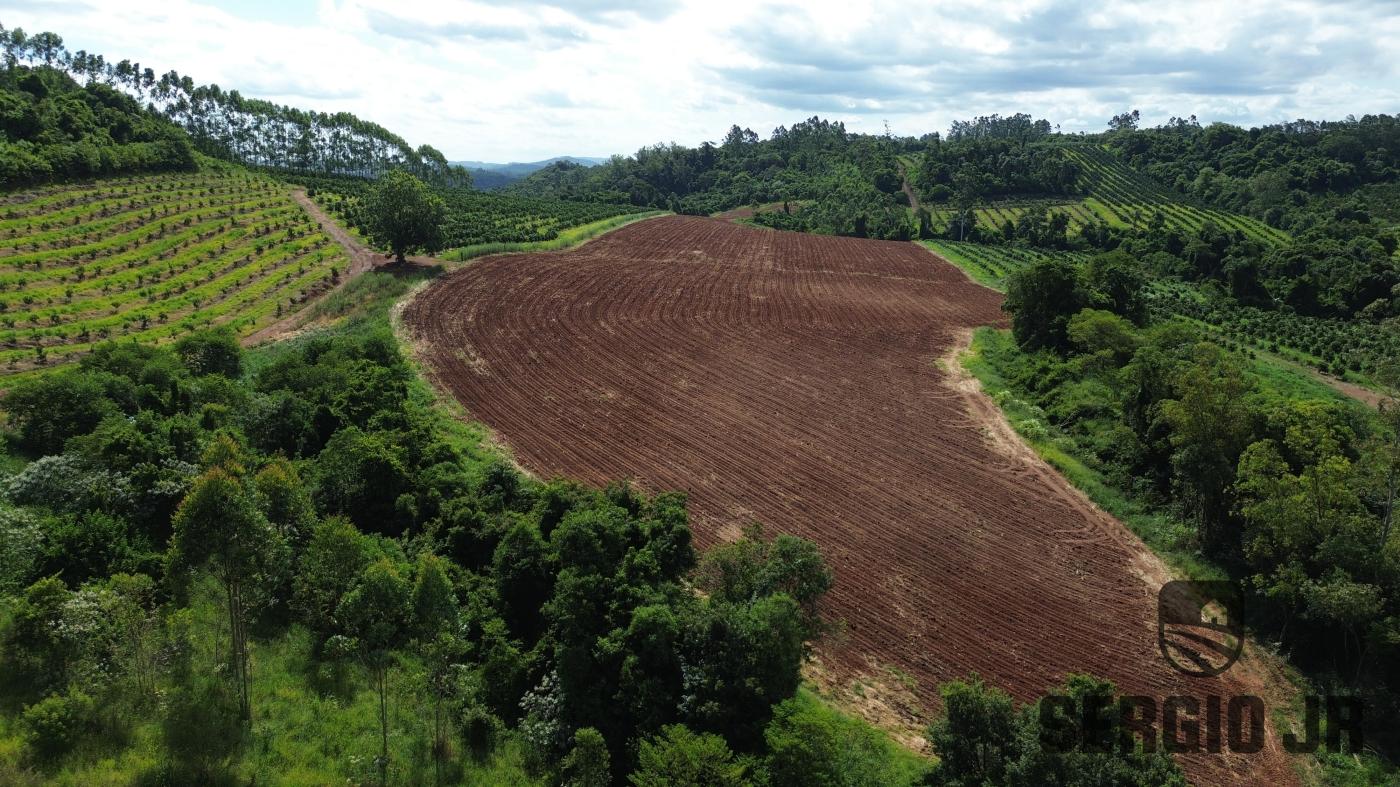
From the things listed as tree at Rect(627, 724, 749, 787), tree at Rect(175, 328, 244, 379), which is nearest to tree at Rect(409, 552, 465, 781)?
tree at Rect(627, 724, 749, 787)

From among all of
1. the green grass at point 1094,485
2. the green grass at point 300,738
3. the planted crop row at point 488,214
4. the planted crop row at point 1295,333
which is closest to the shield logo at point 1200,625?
the green grass at point 1094,485

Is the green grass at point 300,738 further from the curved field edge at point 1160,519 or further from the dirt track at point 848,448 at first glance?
the curved field edge at point 1160,519

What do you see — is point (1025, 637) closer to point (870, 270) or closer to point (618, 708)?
point (618, 708)

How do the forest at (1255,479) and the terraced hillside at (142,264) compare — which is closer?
the forest at (1255,479)

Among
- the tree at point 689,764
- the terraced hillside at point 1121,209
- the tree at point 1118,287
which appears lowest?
the tree at point 689,764

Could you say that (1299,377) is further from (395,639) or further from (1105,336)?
(395,639)

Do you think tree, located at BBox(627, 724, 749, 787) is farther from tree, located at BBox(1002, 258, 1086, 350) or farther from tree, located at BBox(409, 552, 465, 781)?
tree, located at BBox(1002, 258, 1086, 350)
